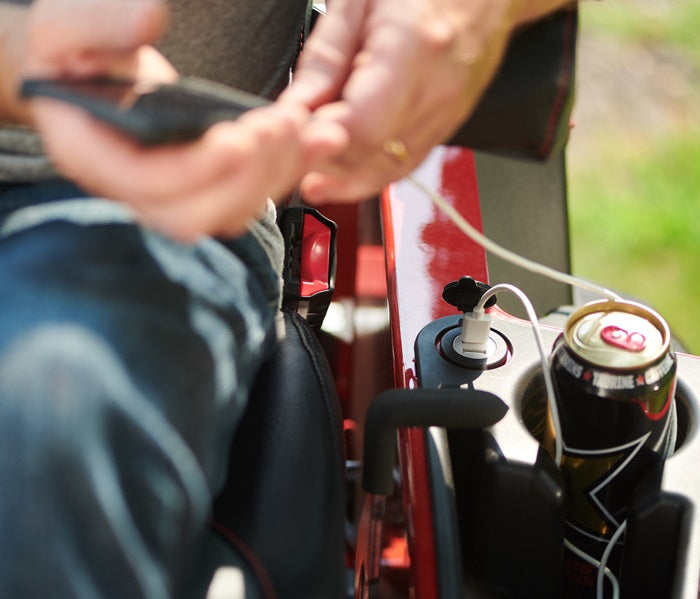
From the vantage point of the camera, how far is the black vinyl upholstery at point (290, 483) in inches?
22.5

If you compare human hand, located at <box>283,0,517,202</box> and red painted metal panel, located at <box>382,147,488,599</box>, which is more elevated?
human hand, located at <box>283,0,517,202</box>

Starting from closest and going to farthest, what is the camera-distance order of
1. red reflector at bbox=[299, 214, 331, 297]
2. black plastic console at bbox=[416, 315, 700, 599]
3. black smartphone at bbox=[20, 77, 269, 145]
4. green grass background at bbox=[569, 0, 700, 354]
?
1. black smartphone at bbox=[20, 77, 269, 145]
2. black plastic console at bbox=[416, 315, 700, 599]
3. red reflector at bbox=[299, 214, 331, 297]
4. green grass background at bbox=[569, 0, 700, 354]

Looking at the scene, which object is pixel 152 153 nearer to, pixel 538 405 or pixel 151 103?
pixel 151 103

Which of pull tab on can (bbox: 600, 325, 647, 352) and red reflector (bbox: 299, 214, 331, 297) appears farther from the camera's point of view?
red reflector (bbox: 299, 214, 331, 297)

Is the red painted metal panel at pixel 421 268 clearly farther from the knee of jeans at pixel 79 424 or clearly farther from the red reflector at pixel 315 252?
the knee of jeans at pixel 79 424

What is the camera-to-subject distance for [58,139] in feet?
1.35

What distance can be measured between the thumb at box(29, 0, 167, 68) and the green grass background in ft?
4.91

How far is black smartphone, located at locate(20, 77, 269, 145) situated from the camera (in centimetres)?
38

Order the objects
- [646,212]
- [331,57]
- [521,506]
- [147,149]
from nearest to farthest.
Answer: [147,149] → [331,57] → [521,506] → [646,212]

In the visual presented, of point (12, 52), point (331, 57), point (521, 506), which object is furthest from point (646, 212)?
point (12, 52)

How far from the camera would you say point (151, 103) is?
1.38 ft

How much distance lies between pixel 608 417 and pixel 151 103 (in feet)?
1.28

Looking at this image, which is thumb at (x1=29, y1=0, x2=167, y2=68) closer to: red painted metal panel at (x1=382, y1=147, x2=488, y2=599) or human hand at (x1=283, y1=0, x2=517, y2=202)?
human hand at (x1=283, y1=0, x2=517, y2=202)

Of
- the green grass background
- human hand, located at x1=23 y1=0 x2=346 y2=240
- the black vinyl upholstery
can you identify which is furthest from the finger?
the green grass background
